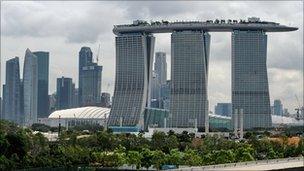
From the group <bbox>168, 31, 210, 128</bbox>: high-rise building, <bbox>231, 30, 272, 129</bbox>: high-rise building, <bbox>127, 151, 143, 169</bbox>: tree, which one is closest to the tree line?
<bbox>127, 151, 143, 169</bbox>: tree

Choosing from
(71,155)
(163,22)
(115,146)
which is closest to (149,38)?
(163,22)

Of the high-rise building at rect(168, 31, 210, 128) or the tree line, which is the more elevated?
the high-rise building at rect(168, 31, 210, 128)

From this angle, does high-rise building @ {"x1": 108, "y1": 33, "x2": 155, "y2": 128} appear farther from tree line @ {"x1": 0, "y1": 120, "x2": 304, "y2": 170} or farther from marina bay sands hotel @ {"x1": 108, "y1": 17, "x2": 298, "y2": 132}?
tree line @ {"x1": 0, "y1": 120, "x2": 304, "y2": 170}

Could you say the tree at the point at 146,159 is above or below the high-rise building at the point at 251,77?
below

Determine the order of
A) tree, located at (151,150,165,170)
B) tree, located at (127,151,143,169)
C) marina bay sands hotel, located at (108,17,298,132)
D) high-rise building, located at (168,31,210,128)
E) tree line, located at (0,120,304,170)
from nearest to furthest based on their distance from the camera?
tree, located at (151,150,165,170) < tree line, located at (0,120,304,170) < tree, located at (127,151,143,169) < high-rise building, located at (168,31,210,128) < marina bay sands hotel, located at (108,17,298,132)

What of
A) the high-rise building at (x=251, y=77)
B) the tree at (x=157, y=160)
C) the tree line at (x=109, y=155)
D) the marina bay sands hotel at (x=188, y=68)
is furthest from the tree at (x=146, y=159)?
the high-rise building at (x=251, y=77)

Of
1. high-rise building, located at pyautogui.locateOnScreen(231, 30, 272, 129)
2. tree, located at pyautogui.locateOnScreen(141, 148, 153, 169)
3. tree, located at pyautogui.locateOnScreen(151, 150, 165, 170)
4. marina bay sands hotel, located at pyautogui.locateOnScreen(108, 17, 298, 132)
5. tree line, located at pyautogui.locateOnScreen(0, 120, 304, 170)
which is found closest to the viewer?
tree, located at pyautogui.locateOnScreen(151, 150, 165, 170)

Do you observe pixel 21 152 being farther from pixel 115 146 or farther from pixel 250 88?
pixel 250 88

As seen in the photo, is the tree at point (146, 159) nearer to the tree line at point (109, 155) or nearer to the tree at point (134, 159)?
the tree line at point (109, 155)
